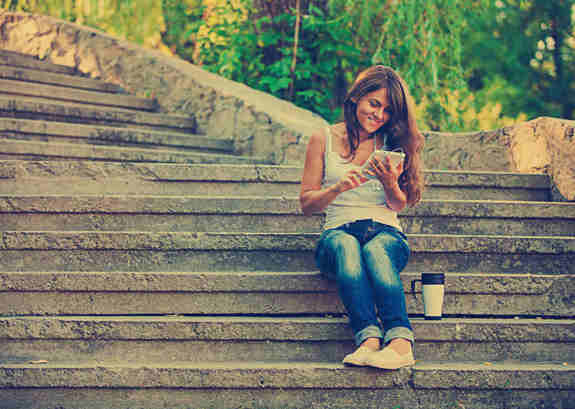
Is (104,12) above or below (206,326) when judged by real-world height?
above

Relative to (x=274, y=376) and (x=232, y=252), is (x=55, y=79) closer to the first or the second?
(x=232, y=252)

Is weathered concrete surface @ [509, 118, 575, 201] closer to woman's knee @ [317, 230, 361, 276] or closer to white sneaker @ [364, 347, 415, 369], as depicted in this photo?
woman's knee @ [317, 230, 361, 276]

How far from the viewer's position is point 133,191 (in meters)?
3.88

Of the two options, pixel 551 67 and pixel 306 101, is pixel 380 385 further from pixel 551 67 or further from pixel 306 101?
pixel 551 67

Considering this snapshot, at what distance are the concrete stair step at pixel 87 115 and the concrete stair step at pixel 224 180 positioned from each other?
150 cm

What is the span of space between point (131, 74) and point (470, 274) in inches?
182

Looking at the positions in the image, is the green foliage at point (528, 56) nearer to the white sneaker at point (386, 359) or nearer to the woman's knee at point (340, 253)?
the woman's knee at point (340, 253)

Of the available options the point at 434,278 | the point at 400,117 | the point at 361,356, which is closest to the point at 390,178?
the point at 400,117

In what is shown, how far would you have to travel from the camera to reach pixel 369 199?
2934 millimetres

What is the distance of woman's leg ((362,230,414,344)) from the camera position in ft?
8.24

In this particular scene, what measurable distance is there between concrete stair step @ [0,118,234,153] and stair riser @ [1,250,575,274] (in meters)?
1.84

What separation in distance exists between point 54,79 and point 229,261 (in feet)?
13.0

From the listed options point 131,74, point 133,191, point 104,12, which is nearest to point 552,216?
point 133,191

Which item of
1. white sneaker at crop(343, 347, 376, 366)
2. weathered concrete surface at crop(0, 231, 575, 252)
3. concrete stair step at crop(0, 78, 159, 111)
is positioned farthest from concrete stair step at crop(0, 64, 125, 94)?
white sneaker at crop(343, 347, 376, 366)
